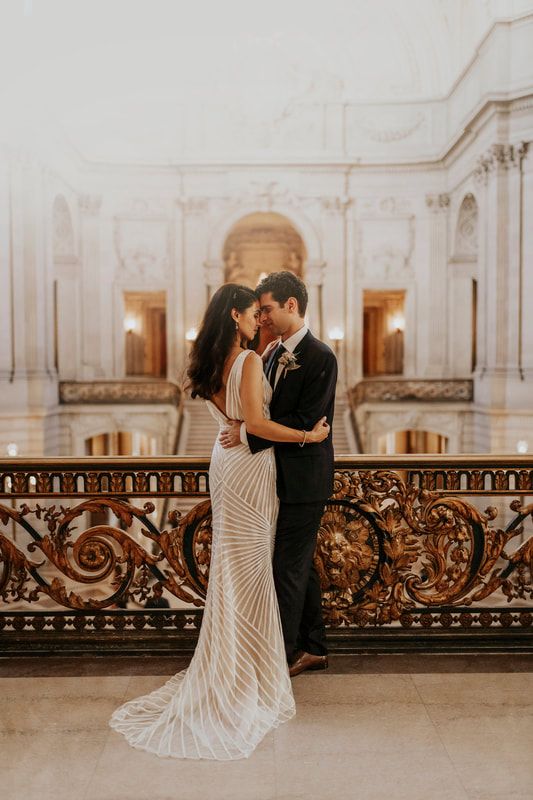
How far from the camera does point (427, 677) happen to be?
156 inches

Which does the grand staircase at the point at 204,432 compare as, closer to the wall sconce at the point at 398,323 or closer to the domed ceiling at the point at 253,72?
the wall sconce at the point at 398,323

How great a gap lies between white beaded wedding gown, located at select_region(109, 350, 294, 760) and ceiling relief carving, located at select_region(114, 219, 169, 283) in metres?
22.1

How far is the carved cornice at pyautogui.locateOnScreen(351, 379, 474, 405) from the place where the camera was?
21.2m

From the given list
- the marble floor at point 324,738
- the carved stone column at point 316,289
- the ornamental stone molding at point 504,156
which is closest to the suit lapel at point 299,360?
the marble floor at point 324,738

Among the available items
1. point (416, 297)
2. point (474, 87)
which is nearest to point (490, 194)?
point (474, 87)

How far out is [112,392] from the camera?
69.1ft

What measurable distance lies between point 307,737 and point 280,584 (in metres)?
0.69

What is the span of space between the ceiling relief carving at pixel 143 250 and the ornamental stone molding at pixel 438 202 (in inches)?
337

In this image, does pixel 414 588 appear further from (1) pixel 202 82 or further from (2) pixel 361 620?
(1) pixel 202 82

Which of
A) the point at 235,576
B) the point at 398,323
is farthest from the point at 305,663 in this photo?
the point at 398,323

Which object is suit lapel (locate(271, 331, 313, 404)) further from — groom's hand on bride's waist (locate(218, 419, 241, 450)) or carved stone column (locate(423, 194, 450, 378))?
carved stone column (locate(423, 194, 450, 378))

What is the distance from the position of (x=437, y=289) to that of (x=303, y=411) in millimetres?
22188

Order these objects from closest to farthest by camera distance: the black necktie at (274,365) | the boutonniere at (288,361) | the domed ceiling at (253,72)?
the boutonniere at (288,361)
the black necktie at (274,365)
the domed ceiling at (253,72)

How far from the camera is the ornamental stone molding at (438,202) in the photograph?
2460 cm
